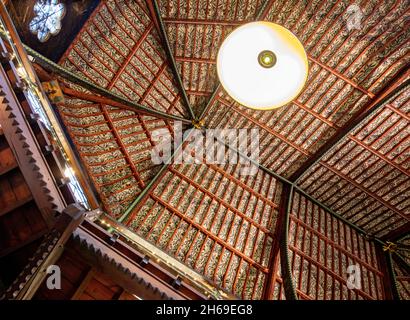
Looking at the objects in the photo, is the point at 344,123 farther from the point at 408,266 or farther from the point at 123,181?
the point at 123,181

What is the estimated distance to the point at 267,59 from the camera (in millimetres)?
4430

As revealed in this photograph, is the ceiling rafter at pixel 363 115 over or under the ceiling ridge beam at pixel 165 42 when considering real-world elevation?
over

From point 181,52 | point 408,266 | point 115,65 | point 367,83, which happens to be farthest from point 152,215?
point 408,266

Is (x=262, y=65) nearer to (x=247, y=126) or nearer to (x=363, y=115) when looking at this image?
(x=247, y=126)

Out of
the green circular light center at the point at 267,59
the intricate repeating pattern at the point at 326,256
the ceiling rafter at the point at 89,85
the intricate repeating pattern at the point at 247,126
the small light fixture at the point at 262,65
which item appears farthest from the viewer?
the intricate repeating pattern at the point at 326,256

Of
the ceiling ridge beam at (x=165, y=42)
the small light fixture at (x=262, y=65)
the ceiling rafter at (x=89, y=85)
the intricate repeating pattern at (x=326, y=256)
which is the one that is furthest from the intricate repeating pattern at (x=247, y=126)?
the small light fixture at (x=262, y=65)

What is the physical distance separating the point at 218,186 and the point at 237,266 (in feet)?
6.44

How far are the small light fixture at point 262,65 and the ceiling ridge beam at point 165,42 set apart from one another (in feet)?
9.28

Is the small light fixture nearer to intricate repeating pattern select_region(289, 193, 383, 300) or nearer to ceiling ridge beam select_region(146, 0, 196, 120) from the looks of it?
ceiling ridge beam select_region(146, 0, 196, 120)

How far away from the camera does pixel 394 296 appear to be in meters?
7.57

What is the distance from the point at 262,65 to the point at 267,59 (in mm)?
108

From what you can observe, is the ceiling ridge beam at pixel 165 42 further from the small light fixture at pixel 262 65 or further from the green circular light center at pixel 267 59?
the green circular light center at pixel 267 59

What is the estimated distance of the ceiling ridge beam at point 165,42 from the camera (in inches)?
261

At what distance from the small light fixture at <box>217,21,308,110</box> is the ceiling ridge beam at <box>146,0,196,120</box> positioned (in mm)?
2829
